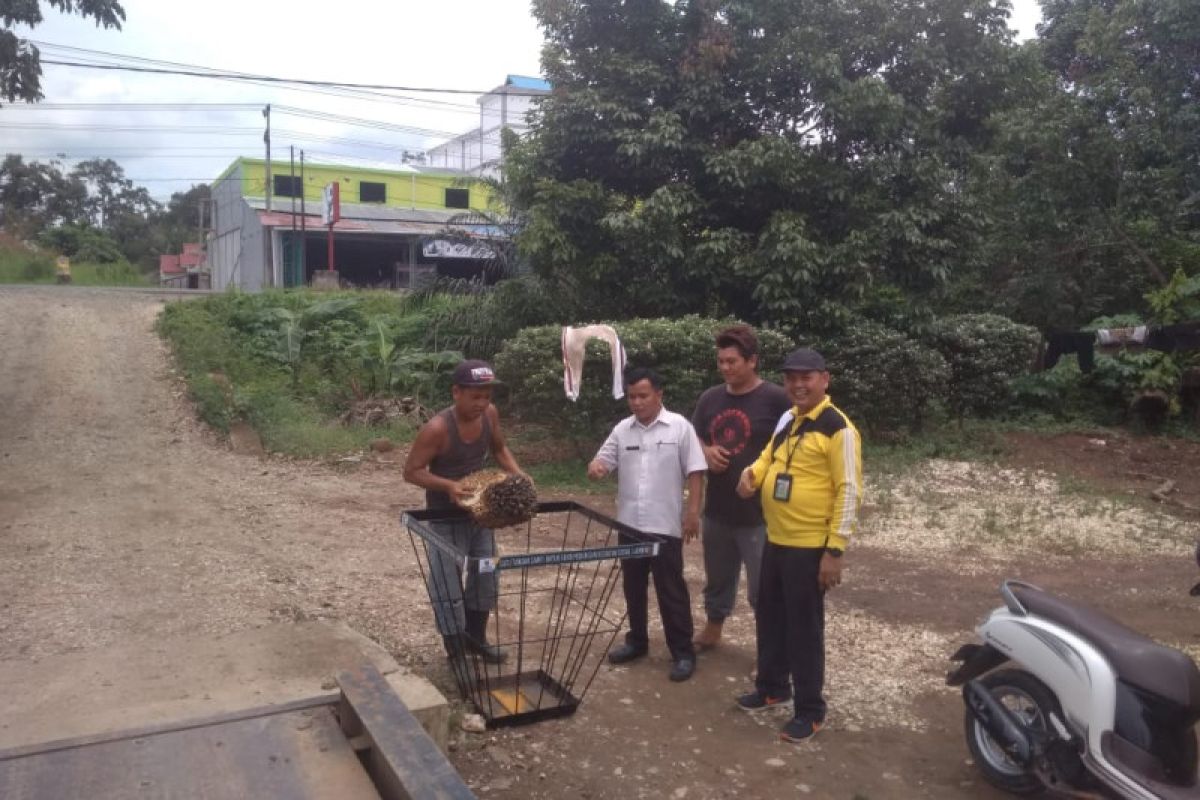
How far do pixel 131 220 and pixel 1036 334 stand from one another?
176ft

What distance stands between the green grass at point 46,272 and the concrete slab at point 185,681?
26936mm

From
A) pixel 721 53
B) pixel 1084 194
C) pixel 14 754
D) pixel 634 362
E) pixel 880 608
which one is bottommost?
pixel 880 608

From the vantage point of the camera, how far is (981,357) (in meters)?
13.9

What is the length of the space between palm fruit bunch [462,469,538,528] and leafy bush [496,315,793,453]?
18.3ft

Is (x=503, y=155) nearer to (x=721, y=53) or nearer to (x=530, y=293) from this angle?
(x=530, y=293)

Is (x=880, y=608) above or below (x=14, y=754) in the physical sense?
below

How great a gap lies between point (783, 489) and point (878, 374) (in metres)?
8.14

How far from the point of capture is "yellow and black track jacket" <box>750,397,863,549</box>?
4246 mm

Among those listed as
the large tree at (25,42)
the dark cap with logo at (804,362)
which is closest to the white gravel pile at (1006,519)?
the dark cap with logo at (804,362)

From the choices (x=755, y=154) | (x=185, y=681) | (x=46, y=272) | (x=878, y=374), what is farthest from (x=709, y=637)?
(x=46, y=272)

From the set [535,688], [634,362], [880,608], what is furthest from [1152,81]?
[535,688]

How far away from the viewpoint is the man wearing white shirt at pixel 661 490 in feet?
16.4

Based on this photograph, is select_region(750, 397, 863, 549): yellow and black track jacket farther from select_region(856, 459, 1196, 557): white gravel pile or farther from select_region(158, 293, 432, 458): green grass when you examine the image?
select_region(158, 293, 432, 458): green grass

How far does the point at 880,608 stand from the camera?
6547mm
